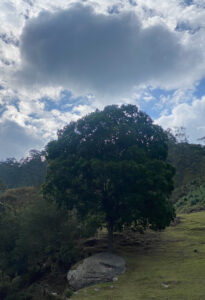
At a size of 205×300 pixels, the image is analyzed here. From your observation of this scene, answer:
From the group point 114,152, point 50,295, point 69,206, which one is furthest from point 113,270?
point 114,152

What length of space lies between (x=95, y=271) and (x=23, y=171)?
86034 millimetres

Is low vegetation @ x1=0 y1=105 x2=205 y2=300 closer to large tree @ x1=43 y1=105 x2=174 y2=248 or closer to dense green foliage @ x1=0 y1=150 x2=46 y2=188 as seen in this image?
large tree @ x1=43 y1=105 x2=174 y2=248

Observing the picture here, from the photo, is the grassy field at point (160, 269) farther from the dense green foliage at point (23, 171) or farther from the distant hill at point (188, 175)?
the dense green foliage at point (23, 171)

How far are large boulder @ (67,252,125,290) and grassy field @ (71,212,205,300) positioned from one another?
769 mm

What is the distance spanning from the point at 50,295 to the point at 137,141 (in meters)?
13.6

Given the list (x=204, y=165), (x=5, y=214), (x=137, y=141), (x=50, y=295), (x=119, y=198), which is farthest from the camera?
(x=204, y=165)

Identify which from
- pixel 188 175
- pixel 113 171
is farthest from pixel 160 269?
pixel 188 175

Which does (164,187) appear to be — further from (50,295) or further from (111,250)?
(50,295)

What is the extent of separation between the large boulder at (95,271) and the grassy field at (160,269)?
769 mm

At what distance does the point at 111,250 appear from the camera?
73.5 feet

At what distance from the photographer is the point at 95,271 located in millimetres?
18547

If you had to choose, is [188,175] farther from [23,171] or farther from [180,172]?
[23,171]

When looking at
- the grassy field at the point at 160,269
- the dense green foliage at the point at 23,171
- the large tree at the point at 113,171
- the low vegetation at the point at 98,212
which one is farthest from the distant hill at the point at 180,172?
the large tree at the point at 113,171

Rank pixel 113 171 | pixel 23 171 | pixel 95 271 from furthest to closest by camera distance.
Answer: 1. pixel 23 171
2. pixel 113 171
3. pixel 95 271
